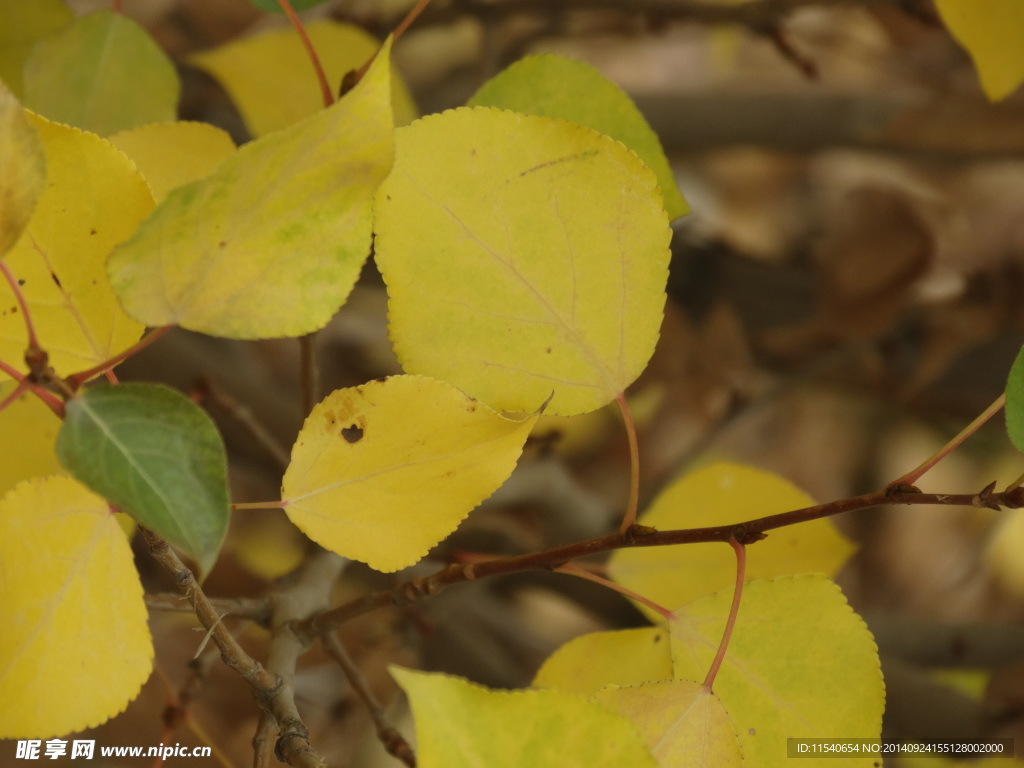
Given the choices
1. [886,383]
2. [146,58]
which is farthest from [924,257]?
[146,58]

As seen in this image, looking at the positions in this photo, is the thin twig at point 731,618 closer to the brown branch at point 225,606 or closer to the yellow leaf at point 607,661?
the yellow leaf at point 607,661

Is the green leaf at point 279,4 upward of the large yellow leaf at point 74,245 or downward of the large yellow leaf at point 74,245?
upward

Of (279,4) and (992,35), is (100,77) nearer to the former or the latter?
(279,4)

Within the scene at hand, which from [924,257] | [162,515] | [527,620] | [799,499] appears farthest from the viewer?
[527,620]

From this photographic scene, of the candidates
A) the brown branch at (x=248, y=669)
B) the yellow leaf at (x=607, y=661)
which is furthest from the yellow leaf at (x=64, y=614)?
the yellow leaf at (x=607, y=661)

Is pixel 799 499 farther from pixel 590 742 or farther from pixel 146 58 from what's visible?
pixel 146 58

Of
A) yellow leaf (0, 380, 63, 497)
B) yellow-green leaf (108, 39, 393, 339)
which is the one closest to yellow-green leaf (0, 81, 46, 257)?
yellow-green leaf (108, 39, 393, 339)
